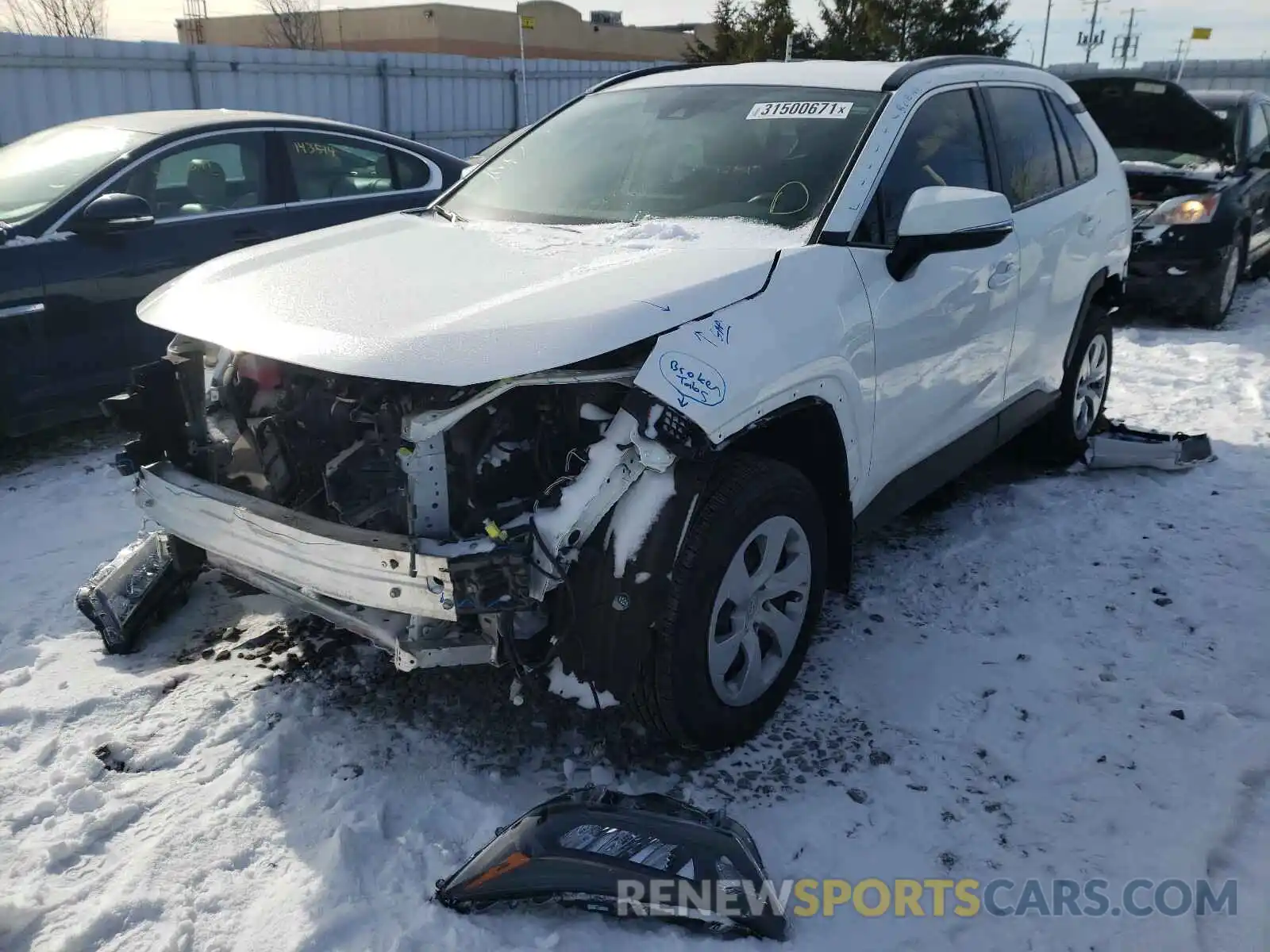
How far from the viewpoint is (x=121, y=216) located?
4820mm

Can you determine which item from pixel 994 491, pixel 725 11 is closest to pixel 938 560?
pixel 994 491

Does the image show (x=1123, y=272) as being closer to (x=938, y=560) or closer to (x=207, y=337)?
(x=938, y=560)

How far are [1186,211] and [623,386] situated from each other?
6.97m

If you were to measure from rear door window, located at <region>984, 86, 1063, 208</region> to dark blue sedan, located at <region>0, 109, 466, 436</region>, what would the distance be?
147 inches

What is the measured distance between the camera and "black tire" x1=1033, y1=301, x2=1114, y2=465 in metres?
4.86

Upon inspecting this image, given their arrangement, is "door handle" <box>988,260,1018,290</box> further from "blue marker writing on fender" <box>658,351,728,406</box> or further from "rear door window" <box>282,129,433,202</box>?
"rear door window" <box>282,129,433,202</box>

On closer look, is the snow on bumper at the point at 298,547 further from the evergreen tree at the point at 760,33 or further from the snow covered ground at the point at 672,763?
the evergreen tree at the point at 760,33

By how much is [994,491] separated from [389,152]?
4228 mm

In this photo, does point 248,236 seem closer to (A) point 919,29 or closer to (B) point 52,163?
(B) point 52,163

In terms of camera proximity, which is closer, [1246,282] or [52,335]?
[52,335]

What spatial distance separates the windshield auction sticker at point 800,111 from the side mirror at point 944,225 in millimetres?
540

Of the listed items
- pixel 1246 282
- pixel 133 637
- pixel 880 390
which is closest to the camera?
pixel 880 390

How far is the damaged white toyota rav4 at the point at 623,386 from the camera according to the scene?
7.90 feet

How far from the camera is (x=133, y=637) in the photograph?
3.40m
